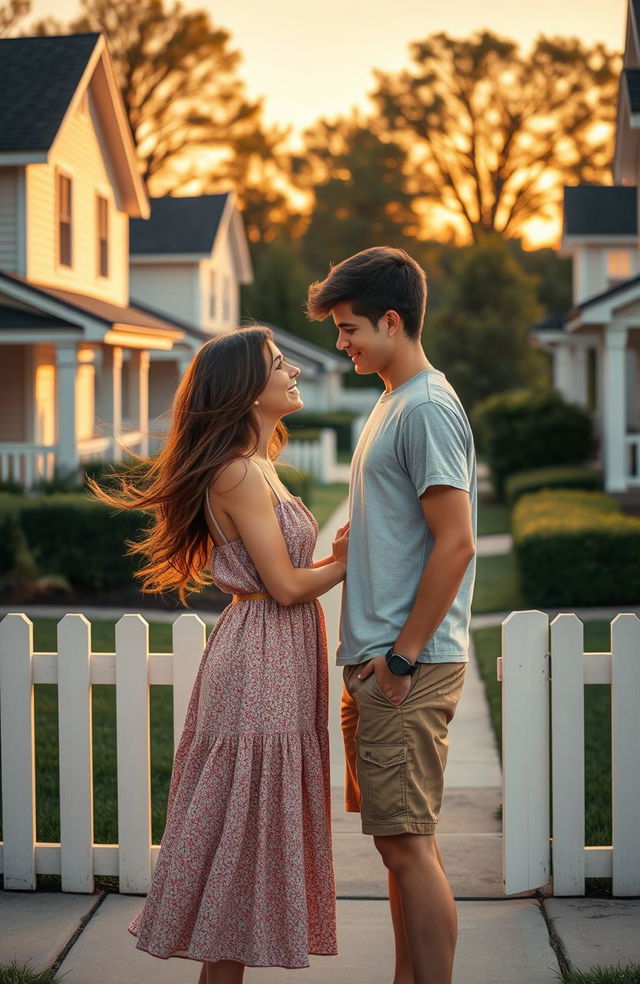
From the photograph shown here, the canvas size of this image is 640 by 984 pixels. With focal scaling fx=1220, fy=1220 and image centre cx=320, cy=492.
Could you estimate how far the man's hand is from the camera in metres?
3.20

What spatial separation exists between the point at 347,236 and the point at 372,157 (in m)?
3.76

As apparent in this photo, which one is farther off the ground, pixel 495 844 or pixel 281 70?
pixel 281 70

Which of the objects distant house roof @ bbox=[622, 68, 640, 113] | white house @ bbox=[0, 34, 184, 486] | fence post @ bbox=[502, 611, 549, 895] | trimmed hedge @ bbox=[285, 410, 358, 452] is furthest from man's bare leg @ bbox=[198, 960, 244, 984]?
trimmed hedge @ bbox=[285, 410, 358, 452]

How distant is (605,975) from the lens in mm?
3656

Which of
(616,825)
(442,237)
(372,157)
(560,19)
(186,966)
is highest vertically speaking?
(560,19)

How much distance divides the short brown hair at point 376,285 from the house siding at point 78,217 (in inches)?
642

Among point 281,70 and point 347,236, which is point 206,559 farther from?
point 347,236

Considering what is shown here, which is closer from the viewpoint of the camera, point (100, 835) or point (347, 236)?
point (100, 835)

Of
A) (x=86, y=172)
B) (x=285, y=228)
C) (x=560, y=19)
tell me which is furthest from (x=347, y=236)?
(x=86, y=172)

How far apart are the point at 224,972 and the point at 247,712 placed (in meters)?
0.73

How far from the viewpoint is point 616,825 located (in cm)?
438

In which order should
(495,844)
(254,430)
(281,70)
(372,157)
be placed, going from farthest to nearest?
1. (372,157)
2. (281,70)
3. (495,844)
4. (254,430)

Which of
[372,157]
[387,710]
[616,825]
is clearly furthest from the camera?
[372,157]

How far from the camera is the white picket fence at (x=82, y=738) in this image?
4.41m
